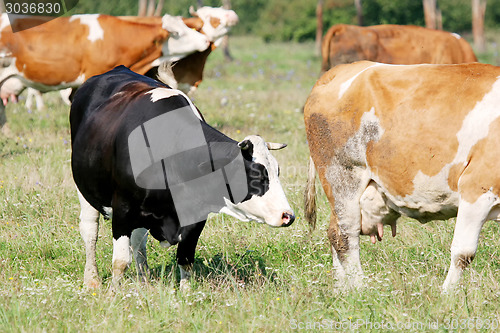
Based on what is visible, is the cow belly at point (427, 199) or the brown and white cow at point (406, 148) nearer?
the brown and white cow at point (406, 148)

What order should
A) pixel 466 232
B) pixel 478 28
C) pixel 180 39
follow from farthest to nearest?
pixel 478 28
pixel 180 39
pixel 466 232

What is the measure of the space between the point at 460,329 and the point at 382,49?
7980 mm

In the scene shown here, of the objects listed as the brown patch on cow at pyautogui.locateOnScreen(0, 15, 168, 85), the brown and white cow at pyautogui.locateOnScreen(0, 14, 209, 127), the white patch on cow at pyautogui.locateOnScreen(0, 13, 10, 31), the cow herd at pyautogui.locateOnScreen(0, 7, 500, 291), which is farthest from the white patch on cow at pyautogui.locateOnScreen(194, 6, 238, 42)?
the cow herd at pyautogui.locateOnScreen(0, 7, 500, 291)

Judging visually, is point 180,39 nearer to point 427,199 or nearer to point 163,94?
point 163,94

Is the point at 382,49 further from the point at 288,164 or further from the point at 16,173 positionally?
the point at 16,173

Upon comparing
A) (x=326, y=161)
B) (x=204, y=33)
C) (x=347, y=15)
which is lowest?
(x=347, y=15)

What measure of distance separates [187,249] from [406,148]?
1515mm

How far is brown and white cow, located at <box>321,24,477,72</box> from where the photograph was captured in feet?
35.3

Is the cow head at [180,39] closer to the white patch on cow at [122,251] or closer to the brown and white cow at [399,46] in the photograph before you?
the brown and white cow at [399,46]

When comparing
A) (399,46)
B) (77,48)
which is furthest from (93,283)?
(399,46)

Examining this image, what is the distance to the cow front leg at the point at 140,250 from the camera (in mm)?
4648

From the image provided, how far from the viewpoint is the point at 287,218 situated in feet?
12.5

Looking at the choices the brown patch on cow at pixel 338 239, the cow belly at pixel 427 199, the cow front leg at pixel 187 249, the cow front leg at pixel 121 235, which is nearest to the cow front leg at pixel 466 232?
the cow belly at pixel 427 199

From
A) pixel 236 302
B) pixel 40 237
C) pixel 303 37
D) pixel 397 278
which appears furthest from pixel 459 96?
pixel 303 37
